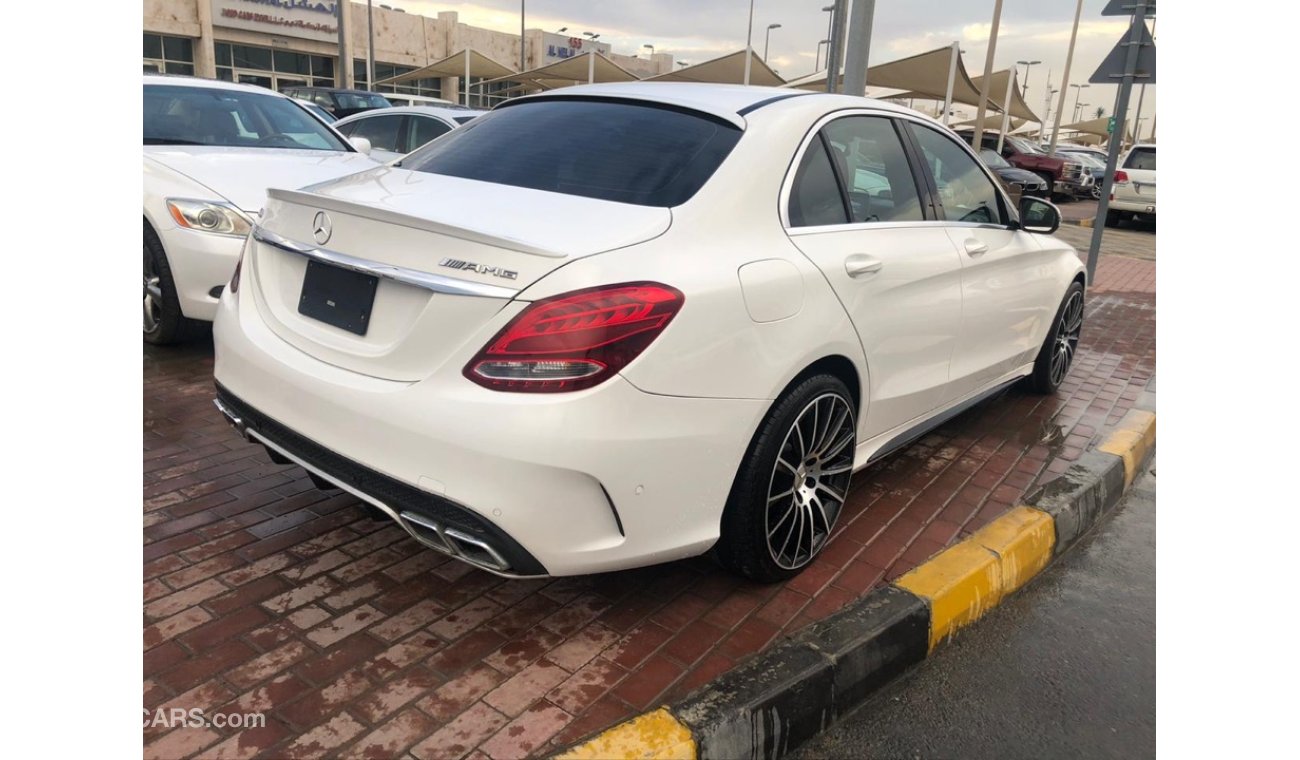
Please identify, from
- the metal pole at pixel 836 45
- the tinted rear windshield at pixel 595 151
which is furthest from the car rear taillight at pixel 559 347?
the metal pole at pixel 836 45

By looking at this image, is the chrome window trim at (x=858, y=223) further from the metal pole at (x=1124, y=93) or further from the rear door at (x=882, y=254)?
the metal pole at (x=1124, y=93)

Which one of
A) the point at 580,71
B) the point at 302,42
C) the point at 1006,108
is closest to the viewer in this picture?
the point at 1006,108

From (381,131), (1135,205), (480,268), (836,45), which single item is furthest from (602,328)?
(1135,205)

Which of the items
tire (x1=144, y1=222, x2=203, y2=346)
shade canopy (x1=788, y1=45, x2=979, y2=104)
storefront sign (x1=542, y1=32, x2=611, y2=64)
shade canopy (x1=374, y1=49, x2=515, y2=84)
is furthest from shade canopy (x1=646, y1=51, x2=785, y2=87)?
storefront sign (x1=542, y1=32, x2=611, y2=64)

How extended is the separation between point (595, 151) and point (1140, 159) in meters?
18.9

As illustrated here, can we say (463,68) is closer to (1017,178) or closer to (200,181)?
(1017,178)

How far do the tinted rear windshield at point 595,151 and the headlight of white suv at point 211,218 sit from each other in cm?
194

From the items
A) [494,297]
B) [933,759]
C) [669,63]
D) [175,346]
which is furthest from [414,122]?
[669,63]

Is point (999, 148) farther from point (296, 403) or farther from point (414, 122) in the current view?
point (296, 403)

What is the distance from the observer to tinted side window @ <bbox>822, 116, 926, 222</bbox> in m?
3.32

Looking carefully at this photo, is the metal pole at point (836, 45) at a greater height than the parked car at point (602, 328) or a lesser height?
greater

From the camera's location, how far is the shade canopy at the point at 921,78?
79.5ft

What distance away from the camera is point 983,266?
4.03 metres

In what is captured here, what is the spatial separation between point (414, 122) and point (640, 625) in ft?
27.2
